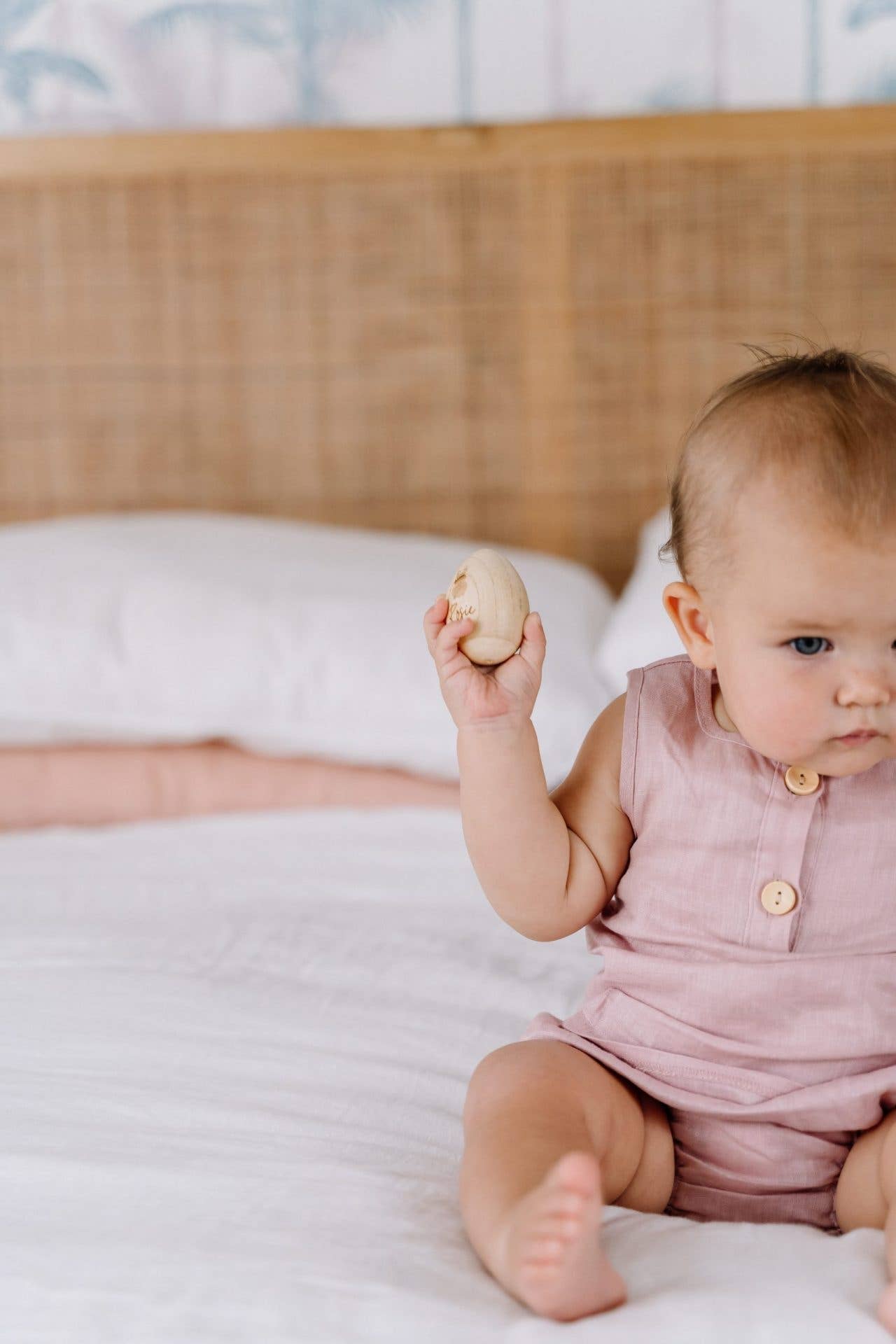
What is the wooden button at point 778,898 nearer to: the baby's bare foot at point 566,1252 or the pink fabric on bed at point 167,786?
the baby's bare foot at point 566,1252

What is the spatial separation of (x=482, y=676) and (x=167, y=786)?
2.44 feet

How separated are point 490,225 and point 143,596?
79 centimetres

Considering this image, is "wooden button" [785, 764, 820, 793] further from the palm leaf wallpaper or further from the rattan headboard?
the palm leaf wallpaper

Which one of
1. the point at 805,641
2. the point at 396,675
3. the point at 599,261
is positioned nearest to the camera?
the point at 805,641

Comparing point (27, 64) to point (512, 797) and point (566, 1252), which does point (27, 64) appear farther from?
point (566, 1252)

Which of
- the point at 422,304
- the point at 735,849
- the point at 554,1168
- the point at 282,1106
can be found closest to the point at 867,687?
the point at 735,849

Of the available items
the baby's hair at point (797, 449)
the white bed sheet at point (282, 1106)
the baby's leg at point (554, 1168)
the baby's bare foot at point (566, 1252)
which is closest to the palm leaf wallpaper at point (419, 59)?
the white bed sheet at point (282, 1106)

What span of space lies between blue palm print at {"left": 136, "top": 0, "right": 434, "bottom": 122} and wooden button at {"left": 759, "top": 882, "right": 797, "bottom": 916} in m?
1.53

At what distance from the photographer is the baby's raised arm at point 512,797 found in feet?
2.74

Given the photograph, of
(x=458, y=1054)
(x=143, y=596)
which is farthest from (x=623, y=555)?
(x=458, y=1054)

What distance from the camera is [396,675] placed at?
4.73 ft

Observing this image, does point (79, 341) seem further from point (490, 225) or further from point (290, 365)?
point (490, 225)

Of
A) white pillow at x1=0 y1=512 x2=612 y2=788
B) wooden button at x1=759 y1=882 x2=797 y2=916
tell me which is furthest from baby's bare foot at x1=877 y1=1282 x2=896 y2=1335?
white pillow at x1=0 y1=512 x2=612 y2=788

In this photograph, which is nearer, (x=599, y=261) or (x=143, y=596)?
(x=143, y=596)
